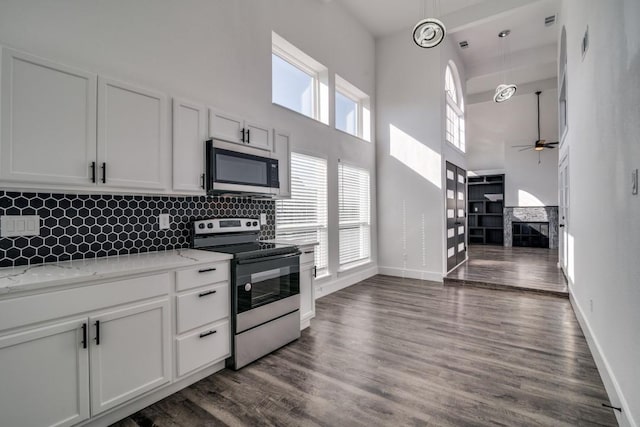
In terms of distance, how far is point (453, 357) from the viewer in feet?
8.70

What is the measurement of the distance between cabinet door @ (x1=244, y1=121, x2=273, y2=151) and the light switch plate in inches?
65.0

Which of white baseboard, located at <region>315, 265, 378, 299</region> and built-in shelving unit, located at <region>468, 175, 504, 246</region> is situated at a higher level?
built-in shelving unit, located at <region>468, 175, 504, 246</region>

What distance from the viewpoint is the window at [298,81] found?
403 cm

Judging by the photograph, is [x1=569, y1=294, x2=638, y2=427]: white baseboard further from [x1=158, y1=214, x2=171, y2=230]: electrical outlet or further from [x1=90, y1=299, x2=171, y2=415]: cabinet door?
[x1=158, y1=214, x2=171, y2=230]: electrical outlet

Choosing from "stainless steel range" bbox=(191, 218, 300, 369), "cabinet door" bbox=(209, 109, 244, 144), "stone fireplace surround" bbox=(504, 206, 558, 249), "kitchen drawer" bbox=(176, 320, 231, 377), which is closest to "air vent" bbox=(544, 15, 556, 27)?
"stone fireplace surround" bbox=(504, 206, 558, 249)

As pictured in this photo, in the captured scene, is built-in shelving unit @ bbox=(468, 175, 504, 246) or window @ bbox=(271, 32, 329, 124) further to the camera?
built-in shelving unit @ bbox=(468, 175, 504, 246)

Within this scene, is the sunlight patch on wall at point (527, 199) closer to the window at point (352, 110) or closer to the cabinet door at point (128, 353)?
the window at point (352, 110)

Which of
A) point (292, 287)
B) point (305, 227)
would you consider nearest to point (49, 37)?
point (292, 287)

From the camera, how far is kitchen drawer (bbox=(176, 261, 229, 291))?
2.12 m

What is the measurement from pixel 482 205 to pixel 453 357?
950 centimetres

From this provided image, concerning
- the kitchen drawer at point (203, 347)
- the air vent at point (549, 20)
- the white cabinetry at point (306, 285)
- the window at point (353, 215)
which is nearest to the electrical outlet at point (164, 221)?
the kitchen drawer at point (203, 347)

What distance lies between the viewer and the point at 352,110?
5.68 m

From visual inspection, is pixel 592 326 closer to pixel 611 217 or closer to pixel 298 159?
pixel 611 217

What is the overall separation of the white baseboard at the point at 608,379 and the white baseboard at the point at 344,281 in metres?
2.89
